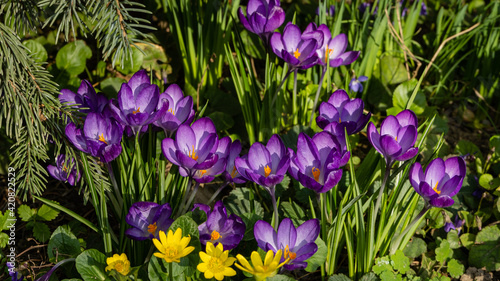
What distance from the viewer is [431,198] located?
1257 mm

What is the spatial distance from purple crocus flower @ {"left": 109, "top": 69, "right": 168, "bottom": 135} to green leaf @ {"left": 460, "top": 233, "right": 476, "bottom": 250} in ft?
4.09

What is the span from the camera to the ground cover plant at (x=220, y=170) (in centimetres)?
125

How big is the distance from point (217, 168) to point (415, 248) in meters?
0.84

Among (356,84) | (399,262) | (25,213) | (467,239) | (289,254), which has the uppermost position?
(356,84)

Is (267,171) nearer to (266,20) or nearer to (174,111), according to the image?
(174,111)

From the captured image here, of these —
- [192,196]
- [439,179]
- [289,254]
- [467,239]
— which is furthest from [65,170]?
[467,239]

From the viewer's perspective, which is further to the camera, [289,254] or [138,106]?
[138,106]

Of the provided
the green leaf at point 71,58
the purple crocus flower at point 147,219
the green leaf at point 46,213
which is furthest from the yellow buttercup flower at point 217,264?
the green leaf at point 71,58

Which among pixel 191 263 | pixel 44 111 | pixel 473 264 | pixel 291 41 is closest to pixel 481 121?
pixel 473 264

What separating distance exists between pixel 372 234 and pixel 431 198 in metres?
0.23

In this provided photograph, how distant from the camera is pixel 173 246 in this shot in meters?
1.12

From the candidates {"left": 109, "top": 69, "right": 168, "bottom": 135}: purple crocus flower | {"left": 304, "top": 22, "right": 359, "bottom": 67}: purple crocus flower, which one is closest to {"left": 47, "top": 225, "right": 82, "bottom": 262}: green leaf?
{"left": 109, "top": 69, "right": 168, "bottom": 135}: purple crocus flower

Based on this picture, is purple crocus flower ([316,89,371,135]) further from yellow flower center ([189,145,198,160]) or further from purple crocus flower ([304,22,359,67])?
yellow flower center ([189,145,198,160])

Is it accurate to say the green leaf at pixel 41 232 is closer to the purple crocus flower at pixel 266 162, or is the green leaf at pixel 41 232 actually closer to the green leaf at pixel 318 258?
the purple crocus flower at pixel 266 162
